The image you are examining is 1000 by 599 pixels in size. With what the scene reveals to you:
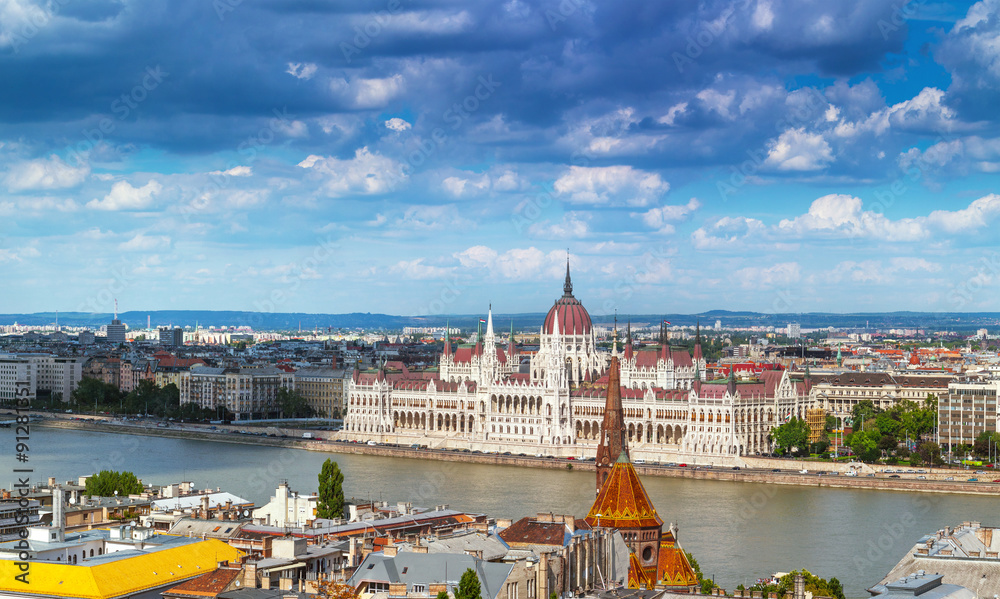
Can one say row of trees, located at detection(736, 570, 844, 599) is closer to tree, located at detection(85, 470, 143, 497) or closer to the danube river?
the danube river

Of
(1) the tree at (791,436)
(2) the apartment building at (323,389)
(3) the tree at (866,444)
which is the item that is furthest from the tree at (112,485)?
(2) the apartment building at (323,389)

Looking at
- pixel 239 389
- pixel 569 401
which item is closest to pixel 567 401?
pixel 569 401

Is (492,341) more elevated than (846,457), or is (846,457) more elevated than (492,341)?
(492,341)

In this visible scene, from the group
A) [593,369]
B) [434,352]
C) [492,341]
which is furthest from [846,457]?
[434,352]

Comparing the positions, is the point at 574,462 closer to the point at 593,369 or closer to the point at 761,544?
the point at 593,369

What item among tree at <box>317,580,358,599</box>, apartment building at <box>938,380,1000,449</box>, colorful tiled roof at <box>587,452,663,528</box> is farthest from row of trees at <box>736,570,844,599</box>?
apartment building at <box>938,380,1000,449</box>

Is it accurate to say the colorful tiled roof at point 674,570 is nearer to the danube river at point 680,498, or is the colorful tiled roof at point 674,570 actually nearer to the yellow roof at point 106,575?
the danube river at point 680,498
